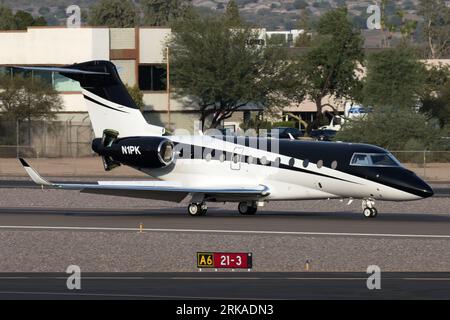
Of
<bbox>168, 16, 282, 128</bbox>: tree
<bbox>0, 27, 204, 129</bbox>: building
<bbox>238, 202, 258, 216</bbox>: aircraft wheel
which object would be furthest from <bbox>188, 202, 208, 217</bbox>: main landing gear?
<bbox>168, 16, 282, 128</bbox>: tree

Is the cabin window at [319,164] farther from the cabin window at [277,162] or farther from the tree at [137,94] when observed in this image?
the tree at [137,94]

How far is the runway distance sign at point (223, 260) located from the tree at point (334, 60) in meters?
71.6

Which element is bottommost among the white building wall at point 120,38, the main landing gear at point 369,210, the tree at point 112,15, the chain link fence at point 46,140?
the chain link fence at point 46,140

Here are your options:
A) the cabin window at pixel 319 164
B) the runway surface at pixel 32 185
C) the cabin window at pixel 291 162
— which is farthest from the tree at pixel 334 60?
the cabin window at pixel 319 164

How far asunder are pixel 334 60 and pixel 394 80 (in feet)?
31.9

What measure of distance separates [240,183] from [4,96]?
43086mm

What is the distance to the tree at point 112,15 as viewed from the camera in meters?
185

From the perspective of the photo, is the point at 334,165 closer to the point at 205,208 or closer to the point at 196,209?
the point at 205,208

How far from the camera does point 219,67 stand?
83062 mm

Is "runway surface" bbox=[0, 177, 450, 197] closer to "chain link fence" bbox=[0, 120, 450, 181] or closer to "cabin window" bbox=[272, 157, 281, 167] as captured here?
"cabin window" bbox=[272, 157, 281, 167]

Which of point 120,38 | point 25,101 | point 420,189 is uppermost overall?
point 120,38

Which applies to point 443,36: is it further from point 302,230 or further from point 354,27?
point 302,230

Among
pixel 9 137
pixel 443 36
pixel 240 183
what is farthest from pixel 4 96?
pixel 443 36

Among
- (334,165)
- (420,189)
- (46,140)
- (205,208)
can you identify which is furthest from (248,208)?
(46,140)
